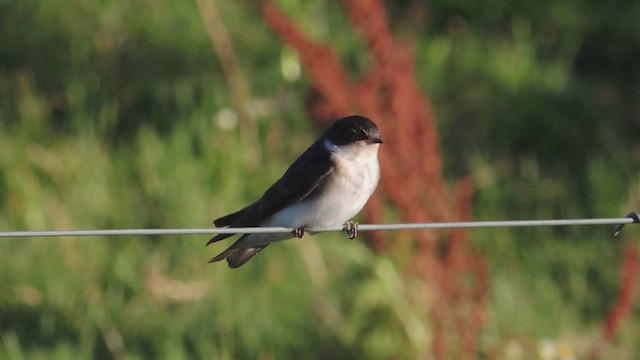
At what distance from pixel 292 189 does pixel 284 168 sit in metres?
2.03

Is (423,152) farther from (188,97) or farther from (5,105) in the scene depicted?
(5,105)

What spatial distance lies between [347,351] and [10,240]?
5.32 feet

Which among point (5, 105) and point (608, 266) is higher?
point (5, 105)

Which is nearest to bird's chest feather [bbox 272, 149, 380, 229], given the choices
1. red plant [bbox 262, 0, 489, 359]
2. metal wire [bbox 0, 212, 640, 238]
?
metal wire [bbox 0, 212, 640, 238]

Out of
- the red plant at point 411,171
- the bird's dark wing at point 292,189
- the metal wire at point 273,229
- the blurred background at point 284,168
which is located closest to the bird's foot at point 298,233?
the bird's dark wing at point 292,189

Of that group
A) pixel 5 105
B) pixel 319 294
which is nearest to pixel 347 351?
pixel 319 294

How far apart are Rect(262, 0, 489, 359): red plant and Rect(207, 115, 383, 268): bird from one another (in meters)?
0.91

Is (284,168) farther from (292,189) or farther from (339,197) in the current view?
(339,197)

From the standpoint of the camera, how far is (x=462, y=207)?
19.6 feet

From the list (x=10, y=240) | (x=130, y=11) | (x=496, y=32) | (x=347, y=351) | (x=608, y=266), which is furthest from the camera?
(x=496, y=32)

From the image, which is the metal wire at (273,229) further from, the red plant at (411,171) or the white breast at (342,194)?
the red plant at (411,171)

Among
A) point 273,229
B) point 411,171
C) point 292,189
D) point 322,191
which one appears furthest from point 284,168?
point 273,229

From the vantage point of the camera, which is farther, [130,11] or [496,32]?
[496,32]

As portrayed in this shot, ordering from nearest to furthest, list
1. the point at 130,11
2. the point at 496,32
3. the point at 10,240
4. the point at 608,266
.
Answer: the point at 10,240 < the point at 608,266 < the point at 130,11 < the point at 496,32
